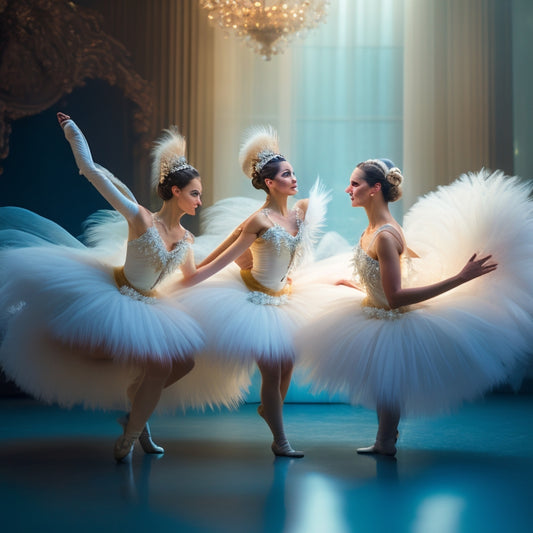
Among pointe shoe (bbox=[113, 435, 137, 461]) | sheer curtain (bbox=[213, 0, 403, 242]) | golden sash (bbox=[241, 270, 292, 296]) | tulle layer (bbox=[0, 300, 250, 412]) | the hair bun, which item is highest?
sheer curtain (bbox=[213, 0, 403, 242])

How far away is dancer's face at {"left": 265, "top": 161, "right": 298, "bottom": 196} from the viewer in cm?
348

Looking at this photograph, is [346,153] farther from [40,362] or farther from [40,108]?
[40,362]

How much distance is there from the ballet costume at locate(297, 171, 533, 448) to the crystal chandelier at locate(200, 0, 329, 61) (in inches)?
67.5

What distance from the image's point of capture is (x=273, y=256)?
11.1 feet

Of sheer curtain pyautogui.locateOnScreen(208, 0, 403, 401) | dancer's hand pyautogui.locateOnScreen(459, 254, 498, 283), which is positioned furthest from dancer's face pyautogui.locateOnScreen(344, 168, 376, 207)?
sheer curtain pyautogui.locateOnScreen(208, 0, 403, 401)

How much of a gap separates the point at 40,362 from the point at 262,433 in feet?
4.19

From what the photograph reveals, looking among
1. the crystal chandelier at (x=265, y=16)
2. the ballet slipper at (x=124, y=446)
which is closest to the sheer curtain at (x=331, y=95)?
the crystal chandelier at (x=265, y=16)

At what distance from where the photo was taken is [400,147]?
5.67 meters

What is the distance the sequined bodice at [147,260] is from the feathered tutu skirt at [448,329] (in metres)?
0.67

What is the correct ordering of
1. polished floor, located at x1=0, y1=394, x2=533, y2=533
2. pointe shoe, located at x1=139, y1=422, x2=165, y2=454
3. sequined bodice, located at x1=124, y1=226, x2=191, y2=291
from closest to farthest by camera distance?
polished floor, located at x1=0, y1=394, x2=533, y2=533, sequined bodice, located at x1=124, y1=226, x2=191, y2=291, pointe shoe, located at x1=139, y1=422, x2=165, y2=454

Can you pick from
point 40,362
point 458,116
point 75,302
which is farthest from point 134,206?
point 458,116

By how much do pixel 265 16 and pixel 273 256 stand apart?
1.84 meters

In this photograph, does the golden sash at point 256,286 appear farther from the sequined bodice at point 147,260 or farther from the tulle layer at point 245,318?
the sequined bodice at point 147,260

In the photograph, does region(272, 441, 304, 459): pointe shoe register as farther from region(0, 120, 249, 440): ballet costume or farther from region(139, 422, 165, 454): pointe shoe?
region(139, 422, 165, 454): pointe shoe
